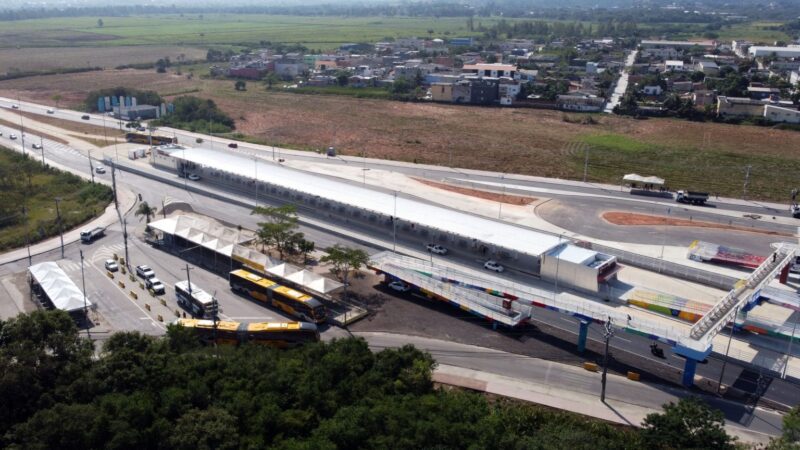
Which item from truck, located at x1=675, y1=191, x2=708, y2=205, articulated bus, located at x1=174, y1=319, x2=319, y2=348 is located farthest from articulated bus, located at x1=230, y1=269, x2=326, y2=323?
truck, located at x1=675, y1=191, x2=708, y2=205

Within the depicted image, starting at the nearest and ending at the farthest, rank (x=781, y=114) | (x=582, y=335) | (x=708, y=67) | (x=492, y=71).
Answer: (x=582, y=335)
(x=781, y=114)
(x=492, y=71)
(x=708, y=67)

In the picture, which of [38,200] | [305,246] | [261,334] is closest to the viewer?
[261,334]

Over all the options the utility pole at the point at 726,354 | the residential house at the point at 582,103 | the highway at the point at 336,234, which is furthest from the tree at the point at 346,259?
the residential house at the point at 582,103

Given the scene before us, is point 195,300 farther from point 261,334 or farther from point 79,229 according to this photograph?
point 79,229

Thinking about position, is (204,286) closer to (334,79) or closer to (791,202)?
(791,202)

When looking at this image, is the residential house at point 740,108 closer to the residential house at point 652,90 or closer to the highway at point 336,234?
the residential house at point 652,90

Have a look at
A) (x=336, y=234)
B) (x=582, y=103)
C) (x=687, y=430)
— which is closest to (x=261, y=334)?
(x=336, y=234)

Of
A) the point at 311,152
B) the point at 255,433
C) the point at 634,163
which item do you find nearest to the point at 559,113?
the point at 634,163
